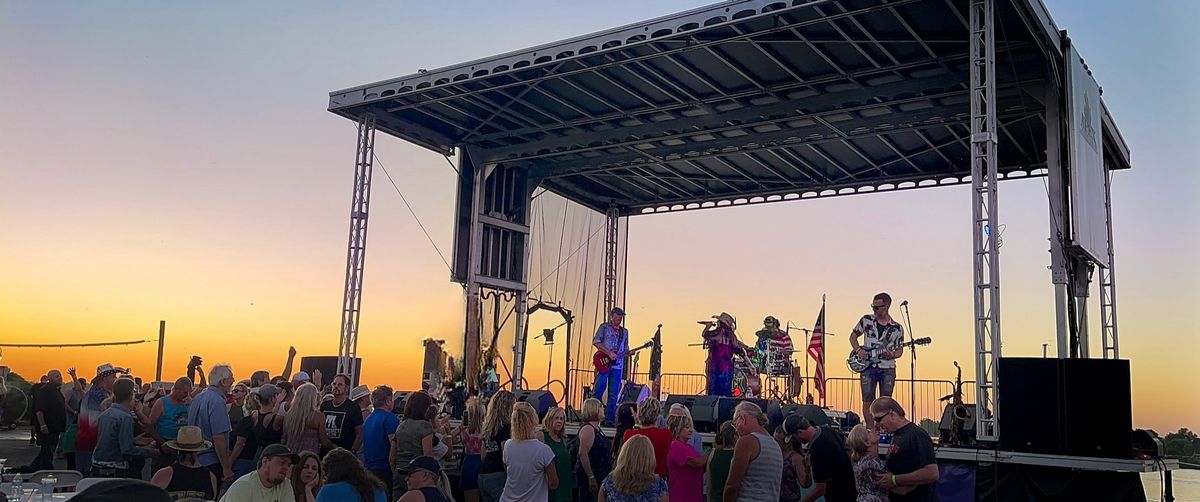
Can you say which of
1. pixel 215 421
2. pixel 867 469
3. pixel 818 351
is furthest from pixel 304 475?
pixel 818 351

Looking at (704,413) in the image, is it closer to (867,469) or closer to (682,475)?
(682,475)

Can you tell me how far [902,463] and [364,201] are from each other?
916cm

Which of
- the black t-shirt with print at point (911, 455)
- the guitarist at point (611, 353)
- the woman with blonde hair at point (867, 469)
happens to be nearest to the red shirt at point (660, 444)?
the woman with blonde hair at point (867, 469)

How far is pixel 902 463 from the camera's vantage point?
5.49 meters

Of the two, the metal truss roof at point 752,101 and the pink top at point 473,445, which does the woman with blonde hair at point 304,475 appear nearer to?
the pink top at point 473,445

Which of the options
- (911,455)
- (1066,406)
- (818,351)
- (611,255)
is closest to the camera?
(911,455)

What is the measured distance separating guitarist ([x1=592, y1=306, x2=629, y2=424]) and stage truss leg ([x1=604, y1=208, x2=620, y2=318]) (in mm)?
4884

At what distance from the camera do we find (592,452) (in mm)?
6477

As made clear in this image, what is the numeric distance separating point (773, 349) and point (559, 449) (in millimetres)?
7788

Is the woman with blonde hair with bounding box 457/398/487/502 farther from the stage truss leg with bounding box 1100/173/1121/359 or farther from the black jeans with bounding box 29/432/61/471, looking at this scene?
the stage truss leg with bounding box 1100/173/1121/359

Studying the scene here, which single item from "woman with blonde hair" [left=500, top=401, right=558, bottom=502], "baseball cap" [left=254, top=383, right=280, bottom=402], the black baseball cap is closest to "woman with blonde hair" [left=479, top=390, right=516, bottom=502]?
"woman with blonde hair" [left=500, top=401, right=558, bottom=502]

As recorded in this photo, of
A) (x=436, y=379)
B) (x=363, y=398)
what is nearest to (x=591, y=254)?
(x=436, y=379)

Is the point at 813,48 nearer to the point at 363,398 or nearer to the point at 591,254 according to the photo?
the point at 363,398

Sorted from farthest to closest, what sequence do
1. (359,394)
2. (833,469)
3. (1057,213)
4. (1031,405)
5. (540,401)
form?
1. (1057,213)
2. (540,401)
3. (359,394)
4. (1031,405)
5. (833,469)
